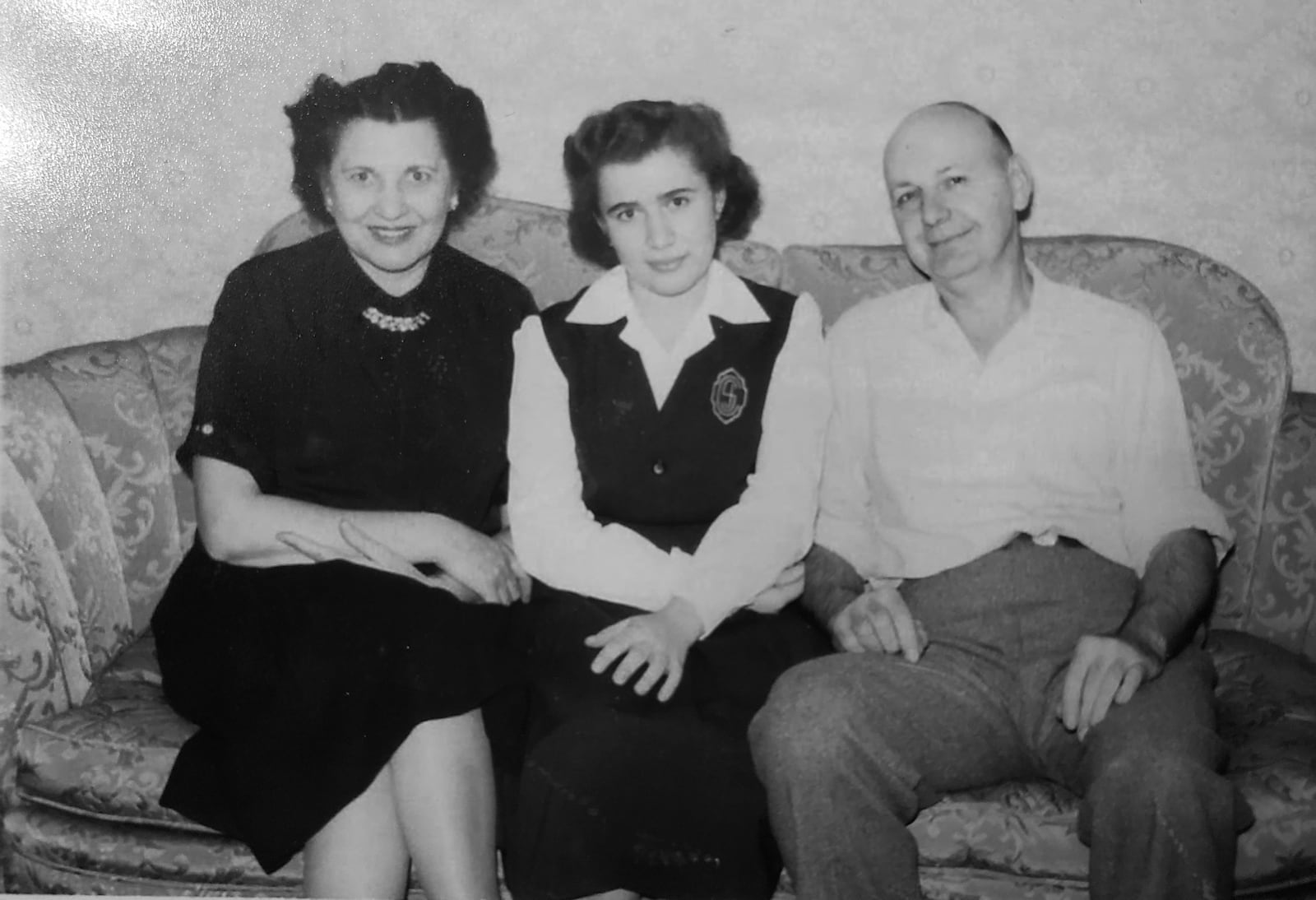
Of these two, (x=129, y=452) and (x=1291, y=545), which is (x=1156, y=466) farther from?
(x=129, y=452)

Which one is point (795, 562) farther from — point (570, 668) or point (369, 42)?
point (369, 42)

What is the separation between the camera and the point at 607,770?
123cm

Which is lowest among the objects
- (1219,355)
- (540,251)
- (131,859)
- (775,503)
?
(131,859)

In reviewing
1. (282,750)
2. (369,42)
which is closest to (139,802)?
(282,750)

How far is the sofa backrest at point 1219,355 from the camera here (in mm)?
1570

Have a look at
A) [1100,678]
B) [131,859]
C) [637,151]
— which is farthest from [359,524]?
[1100,678]

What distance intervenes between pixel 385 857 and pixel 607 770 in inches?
10.5

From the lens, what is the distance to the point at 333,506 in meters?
1.49

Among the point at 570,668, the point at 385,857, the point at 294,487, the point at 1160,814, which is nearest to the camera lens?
the point at 1160,814

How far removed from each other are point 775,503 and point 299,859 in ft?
2.35

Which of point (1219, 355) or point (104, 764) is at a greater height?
point (1219, 355)

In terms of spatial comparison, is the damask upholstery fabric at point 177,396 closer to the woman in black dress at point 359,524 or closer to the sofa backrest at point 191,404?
the sofa backrest at point 191,404

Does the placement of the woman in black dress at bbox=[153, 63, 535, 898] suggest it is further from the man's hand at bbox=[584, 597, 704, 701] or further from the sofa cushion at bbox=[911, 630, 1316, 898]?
the sofa cushion at bbox=[911, 630, 1316, 898]

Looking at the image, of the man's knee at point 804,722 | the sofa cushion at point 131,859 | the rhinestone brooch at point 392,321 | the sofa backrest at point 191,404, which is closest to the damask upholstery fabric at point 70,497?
the sofa backrest at point 191,404
